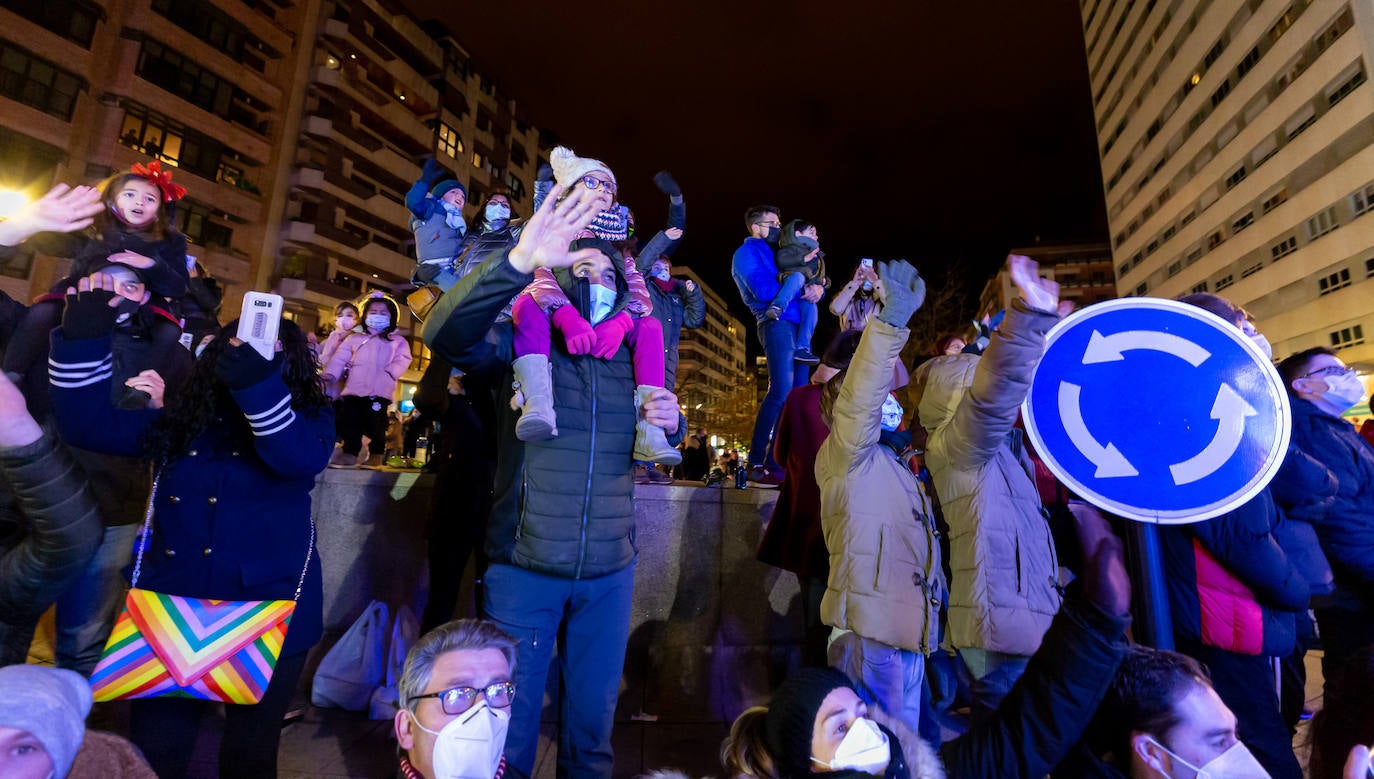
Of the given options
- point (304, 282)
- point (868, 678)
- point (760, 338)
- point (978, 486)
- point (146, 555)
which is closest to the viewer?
point (146, 555)

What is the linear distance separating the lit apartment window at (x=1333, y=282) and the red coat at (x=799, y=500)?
45.0m

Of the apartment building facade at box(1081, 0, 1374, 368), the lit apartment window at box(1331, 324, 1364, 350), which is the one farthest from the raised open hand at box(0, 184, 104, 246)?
the lit apartment window at box(1331, 324, 1364, 350)

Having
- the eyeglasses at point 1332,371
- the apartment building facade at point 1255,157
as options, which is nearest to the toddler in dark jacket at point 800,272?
the eyeglasses at point 1332,371

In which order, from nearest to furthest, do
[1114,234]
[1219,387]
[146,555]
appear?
1. [1219,387]
2. [146,555]
3. [1114,234]

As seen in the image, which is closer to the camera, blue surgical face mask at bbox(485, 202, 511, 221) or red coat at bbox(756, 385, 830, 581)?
red coat at bbox(756, 385, 830, 581)

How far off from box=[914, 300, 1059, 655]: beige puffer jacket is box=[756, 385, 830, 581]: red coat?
0.91 m

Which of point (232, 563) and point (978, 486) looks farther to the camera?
point (978, 486)

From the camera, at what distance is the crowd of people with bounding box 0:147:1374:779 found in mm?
1888

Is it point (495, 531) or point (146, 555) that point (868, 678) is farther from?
point (146, 555)

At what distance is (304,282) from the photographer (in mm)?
36188

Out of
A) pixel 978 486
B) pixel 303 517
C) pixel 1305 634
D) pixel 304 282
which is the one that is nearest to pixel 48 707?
pixel 303 517

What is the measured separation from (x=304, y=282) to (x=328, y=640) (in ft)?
125

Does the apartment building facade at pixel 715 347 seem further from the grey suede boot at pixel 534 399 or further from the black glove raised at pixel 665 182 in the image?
the grey suede boot at pixel 534 399

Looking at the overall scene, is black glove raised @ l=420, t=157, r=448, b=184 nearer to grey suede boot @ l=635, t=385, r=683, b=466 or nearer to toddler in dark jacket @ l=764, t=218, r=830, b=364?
toddler in dark jacket @ l=764, t=218, r=830, b=364
